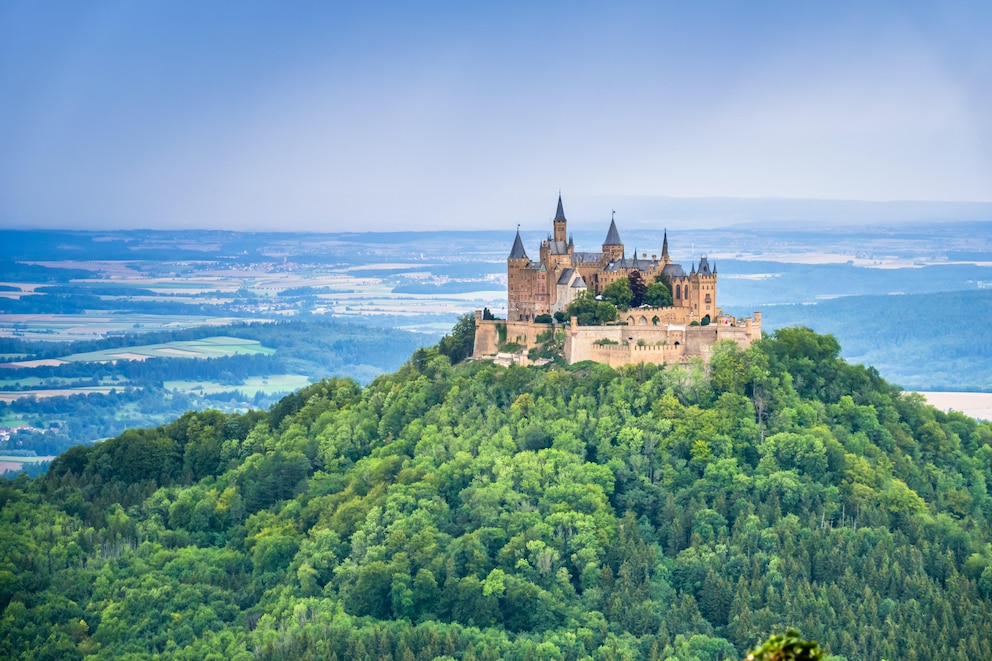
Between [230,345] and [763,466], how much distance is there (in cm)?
12435

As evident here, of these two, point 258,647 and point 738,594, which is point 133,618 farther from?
point 738,594

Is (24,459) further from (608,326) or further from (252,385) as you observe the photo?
(608,326)

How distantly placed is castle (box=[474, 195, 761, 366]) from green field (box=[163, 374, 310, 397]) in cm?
8497

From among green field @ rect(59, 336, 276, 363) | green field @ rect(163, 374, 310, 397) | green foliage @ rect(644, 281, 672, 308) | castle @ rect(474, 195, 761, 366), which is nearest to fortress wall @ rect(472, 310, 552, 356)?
castle @ rect(474, 195, 761, 366)

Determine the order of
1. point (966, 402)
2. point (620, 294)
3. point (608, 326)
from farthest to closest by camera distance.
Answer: point (966, 402) < point (620, 294) < point (608, 326)

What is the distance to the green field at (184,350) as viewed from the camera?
585 ft

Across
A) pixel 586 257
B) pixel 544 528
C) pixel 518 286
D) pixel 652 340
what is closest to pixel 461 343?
pixel 518 286

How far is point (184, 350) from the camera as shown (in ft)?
607

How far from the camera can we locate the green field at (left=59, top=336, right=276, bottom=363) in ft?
585

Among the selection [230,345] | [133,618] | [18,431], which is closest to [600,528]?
[133,618]

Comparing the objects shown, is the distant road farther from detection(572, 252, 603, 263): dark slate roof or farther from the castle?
the castle

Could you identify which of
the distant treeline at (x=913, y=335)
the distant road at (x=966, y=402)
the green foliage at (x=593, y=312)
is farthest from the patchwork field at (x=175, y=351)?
the green foliage at (x=593, y=312)

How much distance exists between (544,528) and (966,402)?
7375 cm

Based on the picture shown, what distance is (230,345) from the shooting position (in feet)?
627
